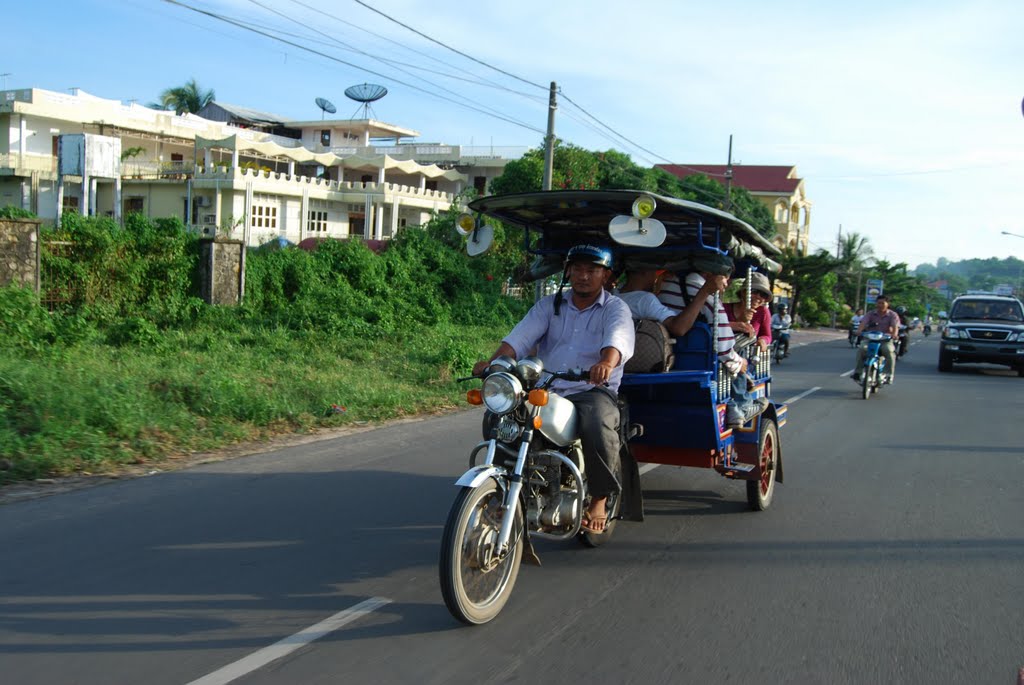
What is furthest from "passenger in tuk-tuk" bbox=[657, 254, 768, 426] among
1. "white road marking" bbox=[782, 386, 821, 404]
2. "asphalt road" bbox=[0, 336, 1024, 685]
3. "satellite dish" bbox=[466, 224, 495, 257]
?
"white road marking" bbox=[782, 386, 821, 404]

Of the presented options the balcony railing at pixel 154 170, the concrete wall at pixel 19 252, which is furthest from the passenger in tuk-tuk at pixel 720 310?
the balcony railing at pixel 154 170

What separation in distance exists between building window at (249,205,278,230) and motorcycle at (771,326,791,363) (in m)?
27.6

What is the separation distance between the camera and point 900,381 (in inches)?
731

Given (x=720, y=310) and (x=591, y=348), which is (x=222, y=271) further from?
(x=591, y=348)

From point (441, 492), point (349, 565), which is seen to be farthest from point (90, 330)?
point (349, 565)

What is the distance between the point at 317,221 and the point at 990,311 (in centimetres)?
3408

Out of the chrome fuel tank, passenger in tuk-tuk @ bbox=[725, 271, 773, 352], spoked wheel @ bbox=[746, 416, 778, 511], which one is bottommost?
spoked wheel @ bbox=[746, 416, 778, 511]

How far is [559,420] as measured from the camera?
181 inches

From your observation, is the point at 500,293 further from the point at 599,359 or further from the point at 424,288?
the point at 599,359

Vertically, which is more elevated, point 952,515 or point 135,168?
point 135,168

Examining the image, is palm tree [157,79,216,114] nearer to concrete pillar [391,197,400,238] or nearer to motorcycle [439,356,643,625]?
concrete pillar [391,197,400,238]

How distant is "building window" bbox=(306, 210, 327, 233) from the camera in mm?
45719

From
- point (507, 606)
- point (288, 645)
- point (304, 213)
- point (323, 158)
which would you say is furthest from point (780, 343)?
point (323, 158)

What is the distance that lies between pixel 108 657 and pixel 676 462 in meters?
4.00
